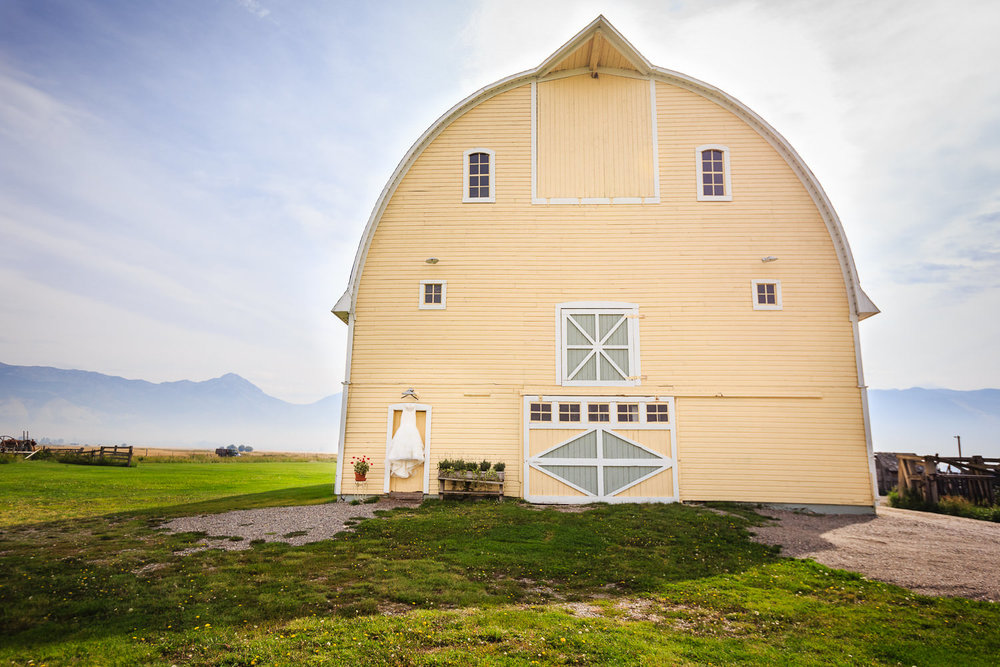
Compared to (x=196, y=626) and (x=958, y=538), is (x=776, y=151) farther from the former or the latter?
(x=196, y=626)

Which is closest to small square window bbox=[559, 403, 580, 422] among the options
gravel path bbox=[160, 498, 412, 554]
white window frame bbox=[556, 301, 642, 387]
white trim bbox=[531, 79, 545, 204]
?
white window frame bbox=[556, 301, 642, 387]

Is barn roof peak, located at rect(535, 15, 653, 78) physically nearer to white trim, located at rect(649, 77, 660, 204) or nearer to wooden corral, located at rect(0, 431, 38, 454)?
white trim, located at rect(649, 77, 660, 204)

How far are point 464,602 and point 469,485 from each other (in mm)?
7386

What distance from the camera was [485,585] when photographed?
7574 millimetres

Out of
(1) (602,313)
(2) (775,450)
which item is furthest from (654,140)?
(2) (775,450)

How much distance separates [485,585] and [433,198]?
11.2 metres

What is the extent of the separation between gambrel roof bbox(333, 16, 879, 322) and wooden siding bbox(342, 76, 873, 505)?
23 cm

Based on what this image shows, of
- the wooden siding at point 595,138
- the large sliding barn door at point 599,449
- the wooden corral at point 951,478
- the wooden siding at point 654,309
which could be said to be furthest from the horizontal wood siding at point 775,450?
the wooden siding at point 595,138

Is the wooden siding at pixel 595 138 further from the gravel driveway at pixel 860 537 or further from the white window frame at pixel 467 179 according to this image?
the gravel driveway at pixel 860 537

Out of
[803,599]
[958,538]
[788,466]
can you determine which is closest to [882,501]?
[788,466]

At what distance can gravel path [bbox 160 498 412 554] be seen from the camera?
10.1m

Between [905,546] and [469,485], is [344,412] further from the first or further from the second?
[905,546]

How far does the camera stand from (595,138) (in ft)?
52.1

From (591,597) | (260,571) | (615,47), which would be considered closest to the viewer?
(591,597)
